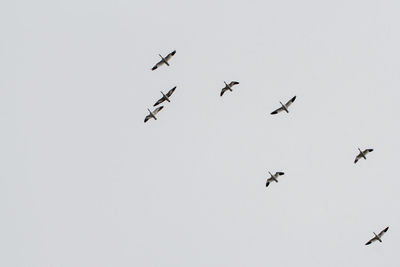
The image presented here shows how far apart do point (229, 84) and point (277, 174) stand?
18.4m

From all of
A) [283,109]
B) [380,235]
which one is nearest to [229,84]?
[283,109]

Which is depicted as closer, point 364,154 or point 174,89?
point 174,89

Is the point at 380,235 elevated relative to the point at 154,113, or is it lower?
lower

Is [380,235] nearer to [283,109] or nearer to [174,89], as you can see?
[283,109]

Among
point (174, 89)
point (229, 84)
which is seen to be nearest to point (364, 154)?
point (229, 84)

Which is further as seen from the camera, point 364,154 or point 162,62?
point 364,154

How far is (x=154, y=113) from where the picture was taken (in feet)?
458

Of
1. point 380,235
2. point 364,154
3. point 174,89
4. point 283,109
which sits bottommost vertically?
point 380,235

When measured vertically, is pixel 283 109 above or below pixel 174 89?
below

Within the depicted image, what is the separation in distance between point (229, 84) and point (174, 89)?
10112 mm

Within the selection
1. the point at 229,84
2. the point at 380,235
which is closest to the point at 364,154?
the point at 380,235

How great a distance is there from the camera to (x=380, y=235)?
140 meters

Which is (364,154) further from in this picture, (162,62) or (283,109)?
(162,62)

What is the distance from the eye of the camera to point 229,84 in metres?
137
